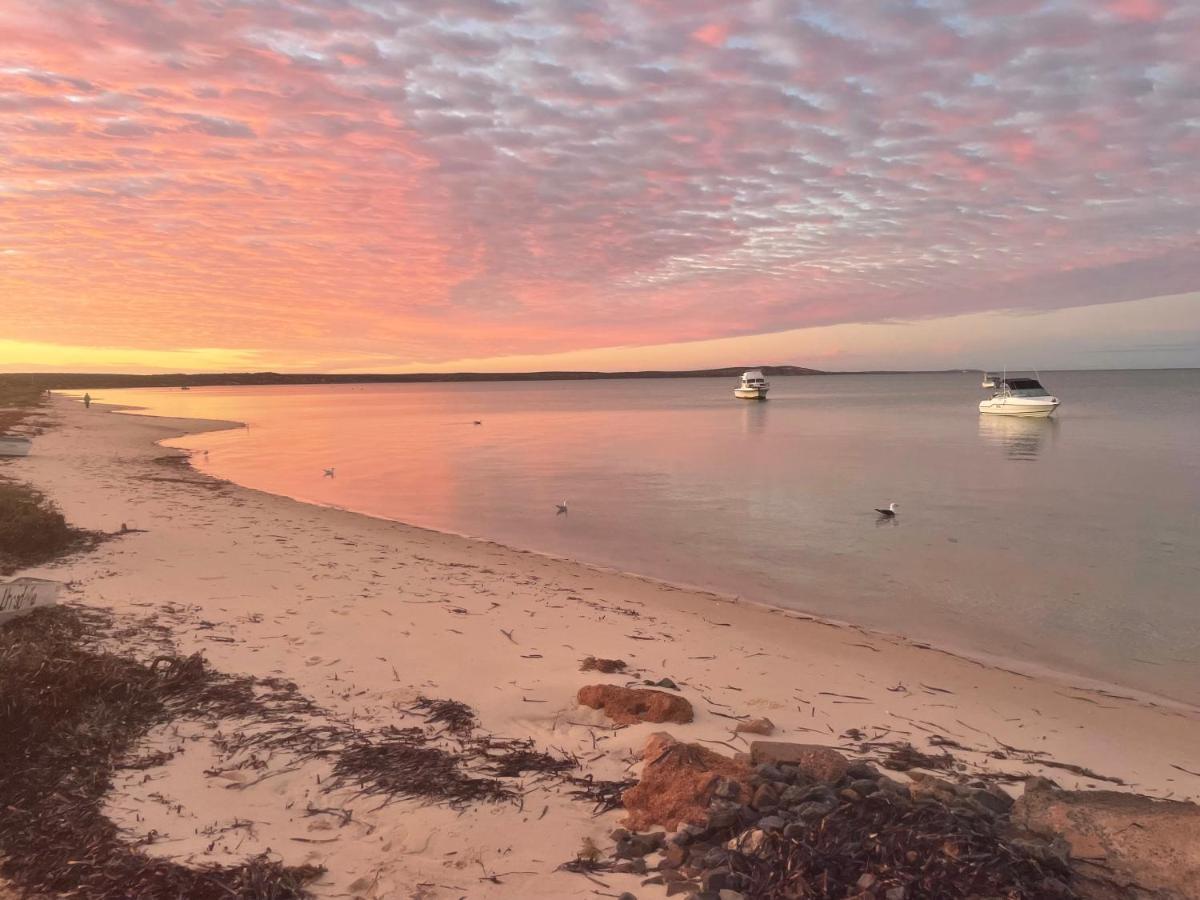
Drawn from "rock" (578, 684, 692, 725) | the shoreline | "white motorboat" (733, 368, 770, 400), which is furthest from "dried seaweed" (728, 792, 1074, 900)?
"white motorboat" (733, 368, 770, 400)

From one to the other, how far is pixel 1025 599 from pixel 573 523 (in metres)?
10.7

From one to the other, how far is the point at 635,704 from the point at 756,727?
102 cm

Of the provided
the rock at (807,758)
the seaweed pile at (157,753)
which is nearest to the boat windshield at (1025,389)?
the rock at (807,758)

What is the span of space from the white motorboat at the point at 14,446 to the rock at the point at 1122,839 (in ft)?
102

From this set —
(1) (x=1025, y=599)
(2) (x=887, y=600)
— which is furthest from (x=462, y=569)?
(1) (x=1025, y=599)

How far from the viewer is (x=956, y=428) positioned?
57500mm

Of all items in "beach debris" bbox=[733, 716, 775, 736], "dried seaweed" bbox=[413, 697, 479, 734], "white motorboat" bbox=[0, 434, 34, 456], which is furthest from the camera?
"white motorboat" bbox=[0, 434, 34, 456]

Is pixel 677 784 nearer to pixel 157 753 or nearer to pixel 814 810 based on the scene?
pixel 814 810

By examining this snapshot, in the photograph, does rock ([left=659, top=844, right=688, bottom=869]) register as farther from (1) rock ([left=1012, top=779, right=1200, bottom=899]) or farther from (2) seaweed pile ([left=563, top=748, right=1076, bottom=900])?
(1) rock ([left=1012, top=779, right=1200, bottom=899])

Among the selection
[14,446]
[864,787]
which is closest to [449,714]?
[864,787]

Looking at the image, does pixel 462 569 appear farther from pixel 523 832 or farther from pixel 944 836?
pixel 944 836

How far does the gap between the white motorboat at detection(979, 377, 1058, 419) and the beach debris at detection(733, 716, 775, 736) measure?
210 feet

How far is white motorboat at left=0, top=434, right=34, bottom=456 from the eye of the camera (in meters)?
25.1

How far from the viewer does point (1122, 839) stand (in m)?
3.96
